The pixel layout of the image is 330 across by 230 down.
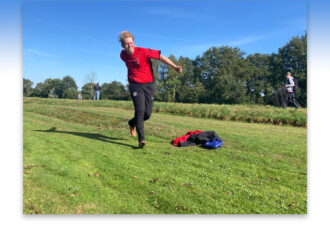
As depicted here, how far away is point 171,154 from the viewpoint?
150 inches

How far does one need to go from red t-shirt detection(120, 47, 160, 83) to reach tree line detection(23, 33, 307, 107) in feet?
0.78

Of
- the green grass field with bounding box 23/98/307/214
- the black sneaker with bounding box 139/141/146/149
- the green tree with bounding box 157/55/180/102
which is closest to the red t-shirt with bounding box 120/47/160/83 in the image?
the green tree with bounding box 157/55/180/102

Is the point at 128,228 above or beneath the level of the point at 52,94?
beneath

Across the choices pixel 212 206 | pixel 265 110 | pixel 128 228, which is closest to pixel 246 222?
pixel 212 206

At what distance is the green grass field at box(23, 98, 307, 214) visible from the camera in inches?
104

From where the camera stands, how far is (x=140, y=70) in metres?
3.74

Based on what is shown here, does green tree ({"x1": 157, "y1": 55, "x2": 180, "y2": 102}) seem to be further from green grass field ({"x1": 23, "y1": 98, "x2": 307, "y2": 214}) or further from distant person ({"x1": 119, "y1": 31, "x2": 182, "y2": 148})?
green grass field ({"x1": 23, "y1": 98, "x2": 307, "y2": 214})

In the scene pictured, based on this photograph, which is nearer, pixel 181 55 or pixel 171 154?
pixel 171 154

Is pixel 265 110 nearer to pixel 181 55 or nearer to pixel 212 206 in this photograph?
pixel 181 55

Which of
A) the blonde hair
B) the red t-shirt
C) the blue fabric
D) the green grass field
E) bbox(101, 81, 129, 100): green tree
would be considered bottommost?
the green grass field

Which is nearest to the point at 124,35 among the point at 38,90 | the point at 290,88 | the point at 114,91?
the point at 114,91

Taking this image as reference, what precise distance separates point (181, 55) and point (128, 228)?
2.87m

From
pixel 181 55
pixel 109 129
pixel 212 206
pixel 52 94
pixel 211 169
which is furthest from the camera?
pixel 52 94
